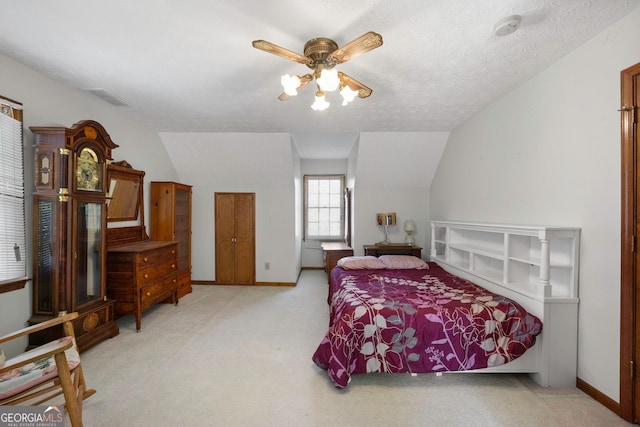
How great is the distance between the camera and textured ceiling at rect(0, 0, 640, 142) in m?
1.68

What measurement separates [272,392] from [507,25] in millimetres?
3087

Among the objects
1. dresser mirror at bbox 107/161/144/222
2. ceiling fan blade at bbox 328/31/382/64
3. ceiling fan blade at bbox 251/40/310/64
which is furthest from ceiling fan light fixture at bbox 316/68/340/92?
dresser mirror at bbox 107/161/144/222

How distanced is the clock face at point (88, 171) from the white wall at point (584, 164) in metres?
4.34

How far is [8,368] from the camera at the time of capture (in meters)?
1.35

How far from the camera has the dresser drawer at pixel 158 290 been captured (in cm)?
320

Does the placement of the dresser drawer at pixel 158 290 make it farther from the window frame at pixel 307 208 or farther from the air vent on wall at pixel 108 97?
the window frame at pixel 307 208

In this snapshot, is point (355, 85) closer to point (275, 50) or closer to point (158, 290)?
point (275, 50)

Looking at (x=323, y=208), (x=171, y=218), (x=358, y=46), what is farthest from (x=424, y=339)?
(x=323, y=208)

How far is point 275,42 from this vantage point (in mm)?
2008

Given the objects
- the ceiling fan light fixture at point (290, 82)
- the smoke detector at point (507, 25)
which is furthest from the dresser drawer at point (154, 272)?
the smoke detector at point (507, 25)

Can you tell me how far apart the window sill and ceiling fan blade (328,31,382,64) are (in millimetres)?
3131

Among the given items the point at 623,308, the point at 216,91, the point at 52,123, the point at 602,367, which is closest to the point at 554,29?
the point at 623,308

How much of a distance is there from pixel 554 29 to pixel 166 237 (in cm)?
495

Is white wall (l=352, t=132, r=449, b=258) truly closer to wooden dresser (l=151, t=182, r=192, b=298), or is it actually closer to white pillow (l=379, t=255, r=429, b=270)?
white pillow (l=379, t=255, r=429, b=270)
